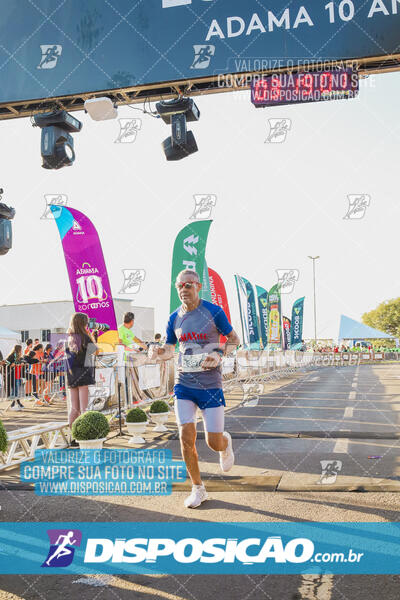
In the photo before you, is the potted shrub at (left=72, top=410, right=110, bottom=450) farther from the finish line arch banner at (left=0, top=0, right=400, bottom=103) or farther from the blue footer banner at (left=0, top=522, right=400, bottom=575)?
the finish line arch banner at (left=0, top=0, right=400, bottom=103)

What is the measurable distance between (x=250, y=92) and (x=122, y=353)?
471 cm

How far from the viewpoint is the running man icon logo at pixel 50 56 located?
8.55m

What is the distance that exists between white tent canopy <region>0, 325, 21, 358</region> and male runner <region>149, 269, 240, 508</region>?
2889 centimetres

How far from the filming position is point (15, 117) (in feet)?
29.7

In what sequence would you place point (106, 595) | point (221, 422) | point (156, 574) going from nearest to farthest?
point (106, 595), point (156, 574), point (221, 422)

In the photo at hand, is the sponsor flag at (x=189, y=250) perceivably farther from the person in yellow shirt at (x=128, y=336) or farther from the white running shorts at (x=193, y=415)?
the white running shorts at (x=193, y=415)

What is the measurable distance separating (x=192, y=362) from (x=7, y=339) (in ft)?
104

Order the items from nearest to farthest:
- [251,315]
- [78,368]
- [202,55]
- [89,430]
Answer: [89,430] < [78,368] < [202,55] < [251,315]

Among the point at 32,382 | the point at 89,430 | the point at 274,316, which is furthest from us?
the point at 274,316

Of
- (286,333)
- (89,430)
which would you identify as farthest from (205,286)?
(286,333)

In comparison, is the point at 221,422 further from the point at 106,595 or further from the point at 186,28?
the point at 186,28

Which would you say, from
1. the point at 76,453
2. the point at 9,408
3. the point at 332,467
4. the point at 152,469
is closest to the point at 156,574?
the point at 152,469

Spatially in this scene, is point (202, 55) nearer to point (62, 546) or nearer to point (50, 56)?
point (50, 56)

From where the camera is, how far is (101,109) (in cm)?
848
